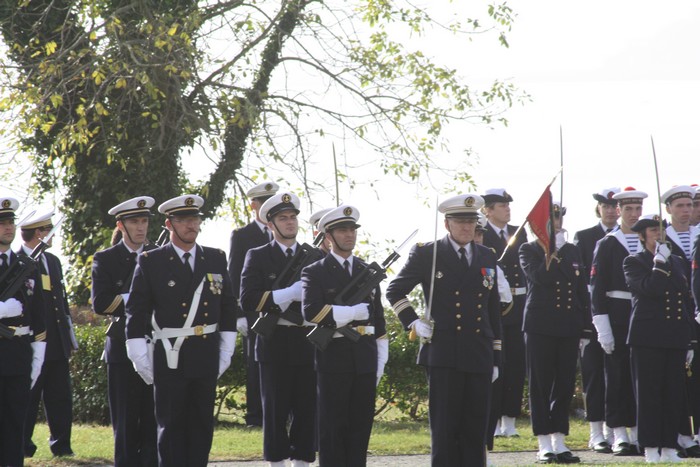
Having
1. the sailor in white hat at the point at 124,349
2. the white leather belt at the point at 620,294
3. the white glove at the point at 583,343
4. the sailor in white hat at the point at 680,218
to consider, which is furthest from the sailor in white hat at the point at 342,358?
the sailor in white hat at the point at 680,218

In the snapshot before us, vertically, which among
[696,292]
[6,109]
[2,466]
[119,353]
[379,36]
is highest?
[379,36]

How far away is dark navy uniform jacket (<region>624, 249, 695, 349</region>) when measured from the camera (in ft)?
34.0

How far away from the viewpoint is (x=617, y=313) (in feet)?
37.1

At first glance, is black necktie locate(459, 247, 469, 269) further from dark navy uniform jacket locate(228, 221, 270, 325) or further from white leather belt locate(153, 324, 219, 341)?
dark navy uniform jacket locate(228, 221, 270, 325)

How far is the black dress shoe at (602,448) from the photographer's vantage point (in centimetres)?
→ 1145

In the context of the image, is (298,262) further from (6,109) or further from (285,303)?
(6,109)

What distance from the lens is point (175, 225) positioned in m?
8.71

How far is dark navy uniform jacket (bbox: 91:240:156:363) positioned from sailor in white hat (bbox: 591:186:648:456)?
4.34 meters

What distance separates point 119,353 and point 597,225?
566 cm

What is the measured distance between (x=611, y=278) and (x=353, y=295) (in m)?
3.53

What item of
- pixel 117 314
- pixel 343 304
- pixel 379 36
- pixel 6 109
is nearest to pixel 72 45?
pixel 6 109

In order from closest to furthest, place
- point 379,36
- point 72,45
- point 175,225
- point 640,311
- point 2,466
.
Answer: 1. point 175,225
2. point 2,466
3. point 640,311
4. point 72,45
5. point 379,36

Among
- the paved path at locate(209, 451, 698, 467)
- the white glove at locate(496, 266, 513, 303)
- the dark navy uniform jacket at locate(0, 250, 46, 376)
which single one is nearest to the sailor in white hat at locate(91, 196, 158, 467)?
the dark navy uniform jacket at locate(0, 250, 46, 376)

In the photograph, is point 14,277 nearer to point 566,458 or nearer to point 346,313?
point 346,313
